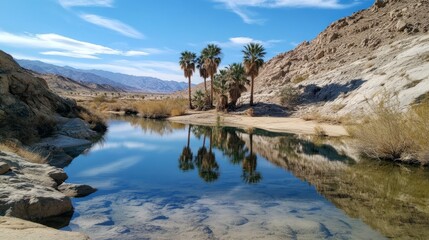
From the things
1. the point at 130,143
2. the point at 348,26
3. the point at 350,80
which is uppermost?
the point at 348,26

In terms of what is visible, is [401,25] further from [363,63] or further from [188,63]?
[188,63]

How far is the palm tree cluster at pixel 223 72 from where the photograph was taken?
58.7m

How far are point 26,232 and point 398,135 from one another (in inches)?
717

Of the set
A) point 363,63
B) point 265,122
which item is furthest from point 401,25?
point 265,122

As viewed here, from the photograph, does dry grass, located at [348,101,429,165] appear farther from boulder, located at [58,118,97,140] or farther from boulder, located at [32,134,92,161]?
boulder, located at [58,118,97,140]

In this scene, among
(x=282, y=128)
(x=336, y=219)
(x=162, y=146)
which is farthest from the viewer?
(x=282, y=128)

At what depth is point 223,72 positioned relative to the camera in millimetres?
62750

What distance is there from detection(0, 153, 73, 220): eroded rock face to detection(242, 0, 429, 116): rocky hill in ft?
81.2

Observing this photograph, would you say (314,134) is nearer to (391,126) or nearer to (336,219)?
(391,126)

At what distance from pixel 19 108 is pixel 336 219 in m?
19.0

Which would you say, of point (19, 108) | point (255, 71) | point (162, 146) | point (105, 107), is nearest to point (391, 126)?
point (162, 146)

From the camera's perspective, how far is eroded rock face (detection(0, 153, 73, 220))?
959 centimetres

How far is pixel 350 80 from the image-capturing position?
174 feet

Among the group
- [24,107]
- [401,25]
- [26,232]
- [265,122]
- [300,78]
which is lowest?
[26,232]
